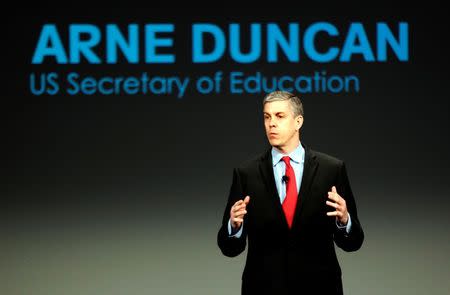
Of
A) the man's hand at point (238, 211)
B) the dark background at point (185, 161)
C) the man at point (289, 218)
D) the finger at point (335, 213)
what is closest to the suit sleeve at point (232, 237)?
the man at point (289, 218)

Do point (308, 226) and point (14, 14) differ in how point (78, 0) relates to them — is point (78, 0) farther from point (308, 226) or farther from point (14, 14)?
point (308, 226)

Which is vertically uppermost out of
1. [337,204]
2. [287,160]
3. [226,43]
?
[226,43]

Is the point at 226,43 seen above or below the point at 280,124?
above

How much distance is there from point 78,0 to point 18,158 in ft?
3.97

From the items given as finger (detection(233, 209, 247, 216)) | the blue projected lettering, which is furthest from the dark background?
finger (detection(233, 209, 247, 216))

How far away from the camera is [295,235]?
8.04 ft

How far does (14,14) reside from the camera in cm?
509

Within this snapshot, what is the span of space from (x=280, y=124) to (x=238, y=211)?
0.35 m

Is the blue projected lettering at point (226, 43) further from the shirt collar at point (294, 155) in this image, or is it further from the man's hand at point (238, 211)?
the man's hand at point (238, 211)

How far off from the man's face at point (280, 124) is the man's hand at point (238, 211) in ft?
0.78

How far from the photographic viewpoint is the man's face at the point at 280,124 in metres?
2.47

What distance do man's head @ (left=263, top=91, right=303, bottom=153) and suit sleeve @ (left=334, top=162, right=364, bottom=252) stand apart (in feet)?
0.69

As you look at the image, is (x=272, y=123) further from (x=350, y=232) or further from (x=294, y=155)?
(x=350, y=232)

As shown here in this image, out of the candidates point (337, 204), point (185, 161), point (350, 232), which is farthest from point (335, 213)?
point (185, 161)
